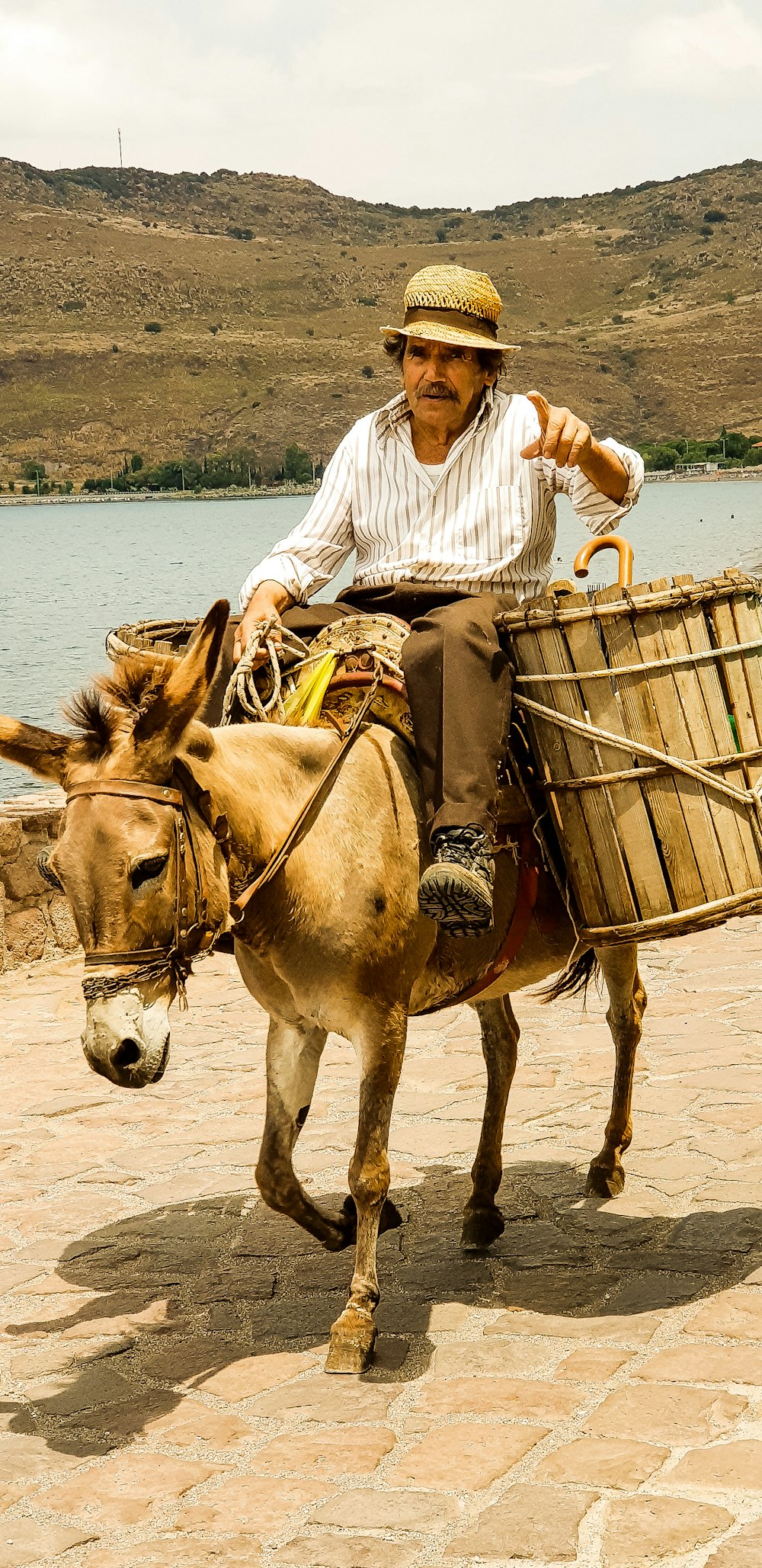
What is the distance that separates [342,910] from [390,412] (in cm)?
170

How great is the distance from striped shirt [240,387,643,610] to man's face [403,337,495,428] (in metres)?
0.08

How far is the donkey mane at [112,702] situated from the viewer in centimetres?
410

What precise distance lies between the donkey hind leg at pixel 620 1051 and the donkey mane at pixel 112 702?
7.66 feet

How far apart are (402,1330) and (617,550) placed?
236cm

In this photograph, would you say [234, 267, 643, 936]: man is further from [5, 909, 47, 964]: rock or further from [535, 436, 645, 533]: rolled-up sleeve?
[5, 909, 47, 964]: rock

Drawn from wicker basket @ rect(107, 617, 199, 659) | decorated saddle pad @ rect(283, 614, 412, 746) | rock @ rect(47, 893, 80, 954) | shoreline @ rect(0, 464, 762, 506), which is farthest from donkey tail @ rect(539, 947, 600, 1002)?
shoreline @ rect(0, 464, 762, 506)

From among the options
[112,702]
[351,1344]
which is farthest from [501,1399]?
[112,702]

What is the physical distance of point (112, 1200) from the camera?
6.30 metres

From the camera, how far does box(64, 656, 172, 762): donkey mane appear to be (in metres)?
4.10

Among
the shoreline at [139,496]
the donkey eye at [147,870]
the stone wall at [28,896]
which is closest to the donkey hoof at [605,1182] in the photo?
the donkey eye at [147,870]

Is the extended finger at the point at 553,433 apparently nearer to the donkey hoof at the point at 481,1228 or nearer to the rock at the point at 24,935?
the donkey hoof at the point at 481,1228

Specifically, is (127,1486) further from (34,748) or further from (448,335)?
(448,335)

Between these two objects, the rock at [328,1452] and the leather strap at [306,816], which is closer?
the rock at [328,1452]

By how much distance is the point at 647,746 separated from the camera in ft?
15.7
